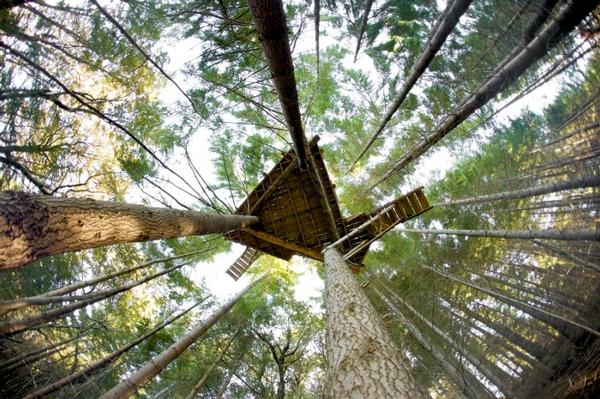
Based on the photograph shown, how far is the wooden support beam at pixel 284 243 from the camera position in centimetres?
798

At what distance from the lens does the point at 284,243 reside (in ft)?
27.6

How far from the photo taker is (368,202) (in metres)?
13.4

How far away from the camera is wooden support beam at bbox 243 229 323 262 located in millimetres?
7981

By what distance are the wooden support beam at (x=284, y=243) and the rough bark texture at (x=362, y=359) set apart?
4.53 metres

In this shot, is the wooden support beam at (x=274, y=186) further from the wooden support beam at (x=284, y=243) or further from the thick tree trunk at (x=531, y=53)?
the thick tree trunk at (x=531, y=53)

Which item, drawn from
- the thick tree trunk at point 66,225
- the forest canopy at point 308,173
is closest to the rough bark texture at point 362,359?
the forest canopy at point 308,173

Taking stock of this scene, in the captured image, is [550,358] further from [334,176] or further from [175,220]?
[334,176]

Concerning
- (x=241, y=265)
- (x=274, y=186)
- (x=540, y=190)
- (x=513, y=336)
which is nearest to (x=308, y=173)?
(x=274, y=186)

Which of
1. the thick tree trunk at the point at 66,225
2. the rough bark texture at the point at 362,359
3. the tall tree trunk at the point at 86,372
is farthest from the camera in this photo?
the tall tree trunk at the point at 86,372

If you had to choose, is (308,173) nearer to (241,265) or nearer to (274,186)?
(274,186)

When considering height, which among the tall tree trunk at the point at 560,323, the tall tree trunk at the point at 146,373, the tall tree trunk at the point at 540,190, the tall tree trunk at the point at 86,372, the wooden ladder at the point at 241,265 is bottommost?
the tall tree trunk at the point at 560,323

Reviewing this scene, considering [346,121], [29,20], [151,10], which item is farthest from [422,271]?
[29,20]

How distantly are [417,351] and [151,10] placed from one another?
11179mm

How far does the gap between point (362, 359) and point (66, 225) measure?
2.71 meters
